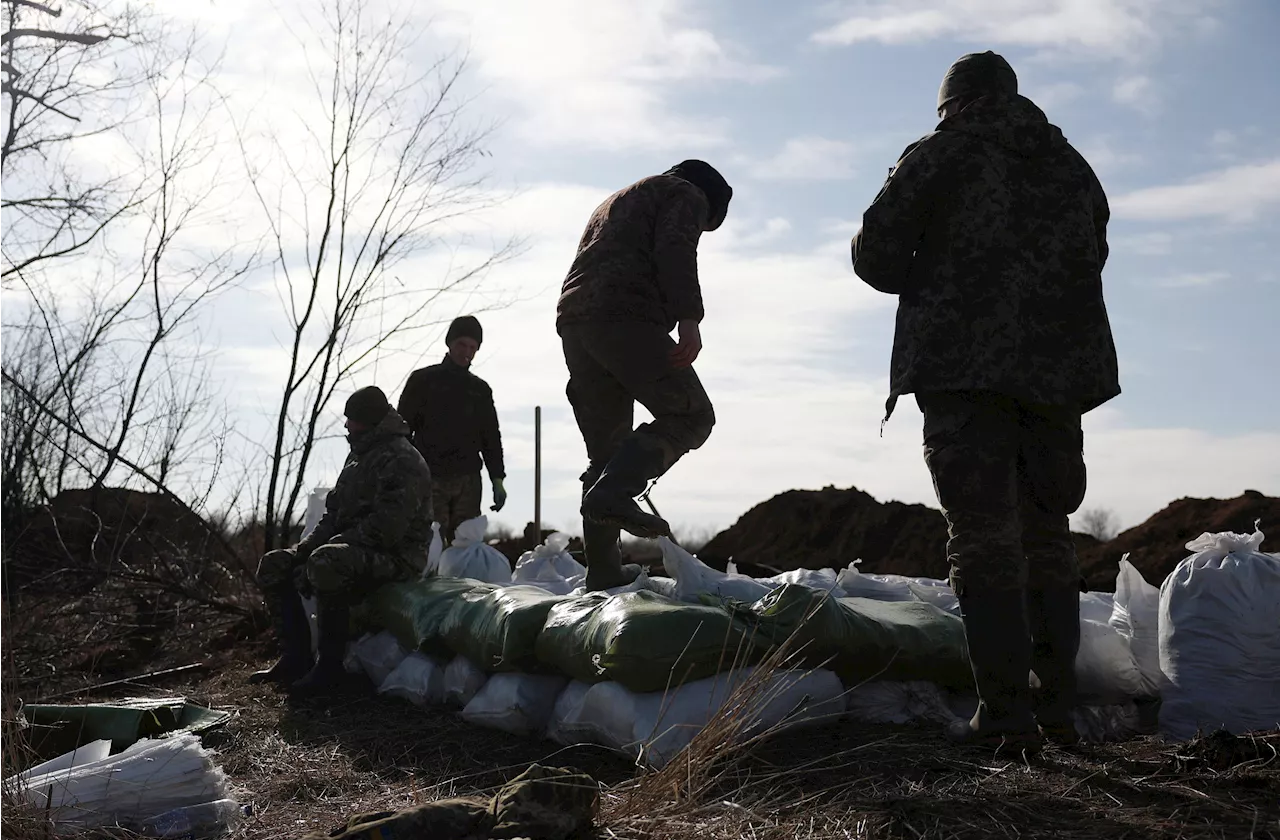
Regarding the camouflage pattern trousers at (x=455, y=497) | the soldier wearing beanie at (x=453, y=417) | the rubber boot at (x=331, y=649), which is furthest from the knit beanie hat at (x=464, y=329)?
the rubber boot at (x=331, y=649)

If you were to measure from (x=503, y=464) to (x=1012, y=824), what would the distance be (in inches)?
206

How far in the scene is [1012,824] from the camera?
218cm

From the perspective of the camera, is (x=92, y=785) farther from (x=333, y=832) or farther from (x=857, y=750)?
(x=857, y=750)

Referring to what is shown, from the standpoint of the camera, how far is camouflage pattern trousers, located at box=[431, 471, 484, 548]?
22.6 feet

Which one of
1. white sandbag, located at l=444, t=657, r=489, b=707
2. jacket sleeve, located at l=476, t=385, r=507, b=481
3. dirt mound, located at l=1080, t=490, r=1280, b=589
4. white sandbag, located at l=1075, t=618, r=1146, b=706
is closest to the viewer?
white sandbag, located at l=1075, t=618, r=1146, b=706

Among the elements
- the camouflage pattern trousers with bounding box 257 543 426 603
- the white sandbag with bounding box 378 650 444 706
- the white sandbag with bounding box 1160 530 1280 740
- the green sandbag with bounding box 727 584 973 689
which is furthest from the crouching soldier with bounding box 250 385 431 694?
the white sandbag with bounding box 1160 530 1280 740

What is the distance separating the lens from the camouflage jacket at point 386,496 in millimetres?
4762

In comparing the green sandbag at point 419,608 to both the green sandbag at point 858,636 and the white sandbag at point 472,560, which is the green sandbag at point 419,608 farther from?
the green sandbag at point 858,636

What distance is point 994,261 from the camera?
113 inches

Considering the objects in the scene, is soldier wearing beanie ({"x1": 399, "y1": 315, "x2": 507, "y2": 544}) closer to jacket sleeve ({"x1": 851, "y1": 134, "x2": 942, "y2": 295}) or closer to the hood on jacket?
jacket sleeve ({"x1": 851, "y1": 134, "x2": 942, "y2": 295})

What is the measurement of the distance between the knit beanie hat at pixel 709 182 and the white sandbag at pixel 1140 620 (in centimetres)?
170

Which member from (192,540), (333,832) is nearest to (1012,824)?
(333,832)

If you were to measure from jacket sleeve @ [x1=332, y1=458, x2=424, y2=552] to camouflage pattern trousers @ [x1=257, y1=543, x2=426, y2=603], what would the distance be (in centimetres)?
5

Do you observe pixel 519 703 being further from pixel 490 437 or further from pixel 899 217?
pixel 490 437
